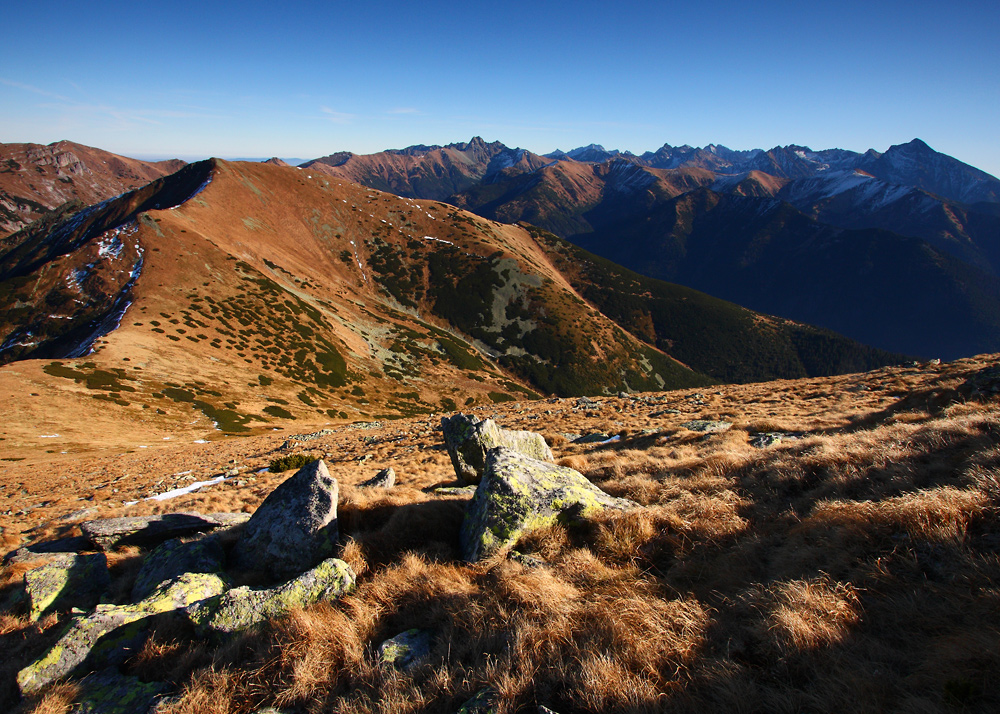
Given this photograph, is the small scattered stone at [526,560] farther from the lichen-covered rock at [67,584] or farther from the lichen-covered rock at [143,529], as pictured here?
the lichen-covered rock at [143,529]

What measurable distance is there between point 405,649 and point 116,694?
170 inches

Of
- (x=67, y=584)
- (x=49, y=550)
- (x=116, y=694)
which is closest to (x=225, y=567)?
(x=67, y=584)

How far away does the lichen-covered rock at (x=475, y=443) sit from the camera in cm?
1566

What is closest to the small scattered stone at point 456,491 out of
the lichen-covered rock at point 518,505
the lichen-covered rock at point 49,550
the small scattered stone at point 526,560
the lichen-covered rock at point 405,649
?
the lichen-covered rock at point 518,505

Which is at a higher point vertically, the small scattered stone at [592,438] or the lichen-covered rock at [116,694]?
the lichen-covered rock at [116,694]

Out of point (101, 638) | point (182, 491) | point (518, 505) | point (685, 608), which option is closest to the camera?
point (685, 608)

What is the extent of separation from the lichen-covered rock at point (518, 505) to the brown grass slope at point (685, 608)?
36 centimetres

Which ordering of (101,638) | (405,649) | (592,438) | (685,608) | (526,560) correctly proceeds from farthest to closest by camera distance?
(592,438) < (526,560) < (101,638) < (405,649) < (685,608)

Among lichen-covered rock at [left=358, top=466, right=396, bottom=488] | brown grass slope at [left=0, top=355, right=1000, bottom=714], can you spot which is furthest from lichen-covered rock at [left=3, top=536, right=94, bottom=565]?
lichen-covered rock at [left=358, top=466, right=396, bottom=488]

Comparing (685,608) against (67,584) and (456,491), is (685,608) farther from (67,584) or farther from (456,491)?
(67,584)

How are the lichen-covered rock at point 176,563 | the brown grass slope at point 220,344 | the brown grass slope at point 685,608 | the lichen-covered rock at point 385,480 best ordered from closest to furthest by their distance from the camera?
1. the brown grass slope at point 685,608
2. the lichen-covered rock at point 176,563
3. the lichen-covered rock at point 385,480
4. the brown grass slope at point 220,344

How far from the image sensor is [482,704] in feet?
15.6

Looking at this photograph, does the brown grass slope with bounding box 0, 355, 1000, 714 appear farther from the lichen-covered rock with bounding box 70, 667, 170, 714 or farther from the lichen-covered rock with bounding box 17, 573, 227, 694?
the lichen-covered rock with bounding box 17, 573, 227, 694

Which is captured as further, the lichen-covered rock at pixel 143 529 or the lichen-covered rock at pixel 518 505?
the lichen-covered rock at pixel 143 529
